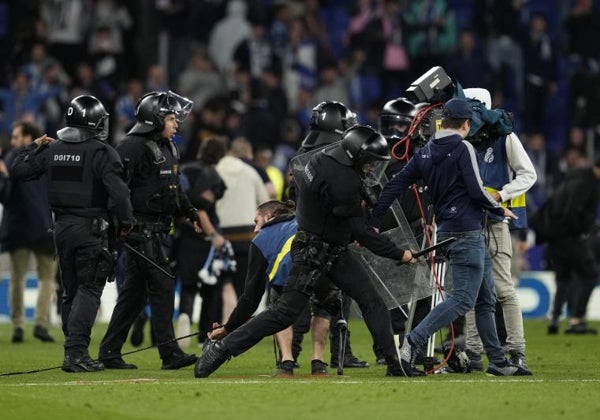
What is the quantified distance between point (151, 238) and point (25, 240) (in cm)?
469

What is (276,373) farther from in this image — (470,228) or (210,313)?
(210,313)

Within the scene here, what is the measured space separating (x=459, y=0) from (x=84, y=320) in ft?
54.3

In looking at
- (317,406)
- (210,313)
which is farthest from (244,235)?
(317,406)

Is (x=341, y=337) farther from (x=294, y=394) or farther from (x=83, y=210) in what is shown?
(x=83, y=210)

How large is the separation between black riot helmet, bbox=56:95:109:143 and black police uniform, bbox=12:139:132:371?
0.05m

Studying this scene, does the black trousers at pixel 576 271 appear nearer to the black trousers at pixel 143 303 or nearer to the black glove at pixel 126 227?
the black trousers at pixel 143 303

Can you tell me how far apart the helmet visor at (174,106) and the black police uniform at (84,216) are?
2.18 feet

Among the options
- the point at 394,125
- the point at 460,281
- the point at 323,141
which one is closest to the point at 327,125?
the point at 323,141

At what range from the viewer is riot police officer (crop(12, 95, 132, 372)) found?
13.7 m

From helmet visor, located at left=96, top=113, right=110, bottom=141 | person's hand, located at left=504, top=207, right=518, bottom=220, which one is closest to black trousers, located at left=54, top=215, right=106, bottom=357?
helmet visor, located at left=96, top=113, right=110, bottom=141

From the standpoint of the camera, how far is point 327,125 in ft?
45.7

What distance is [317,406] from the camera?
1073 centimetres

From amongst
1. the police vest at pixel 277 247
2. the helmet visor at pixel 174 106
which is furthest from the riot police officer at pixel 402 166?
the helmet visor at pixel 174 106

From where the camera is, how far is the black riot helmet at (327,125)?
1391 centimetres
